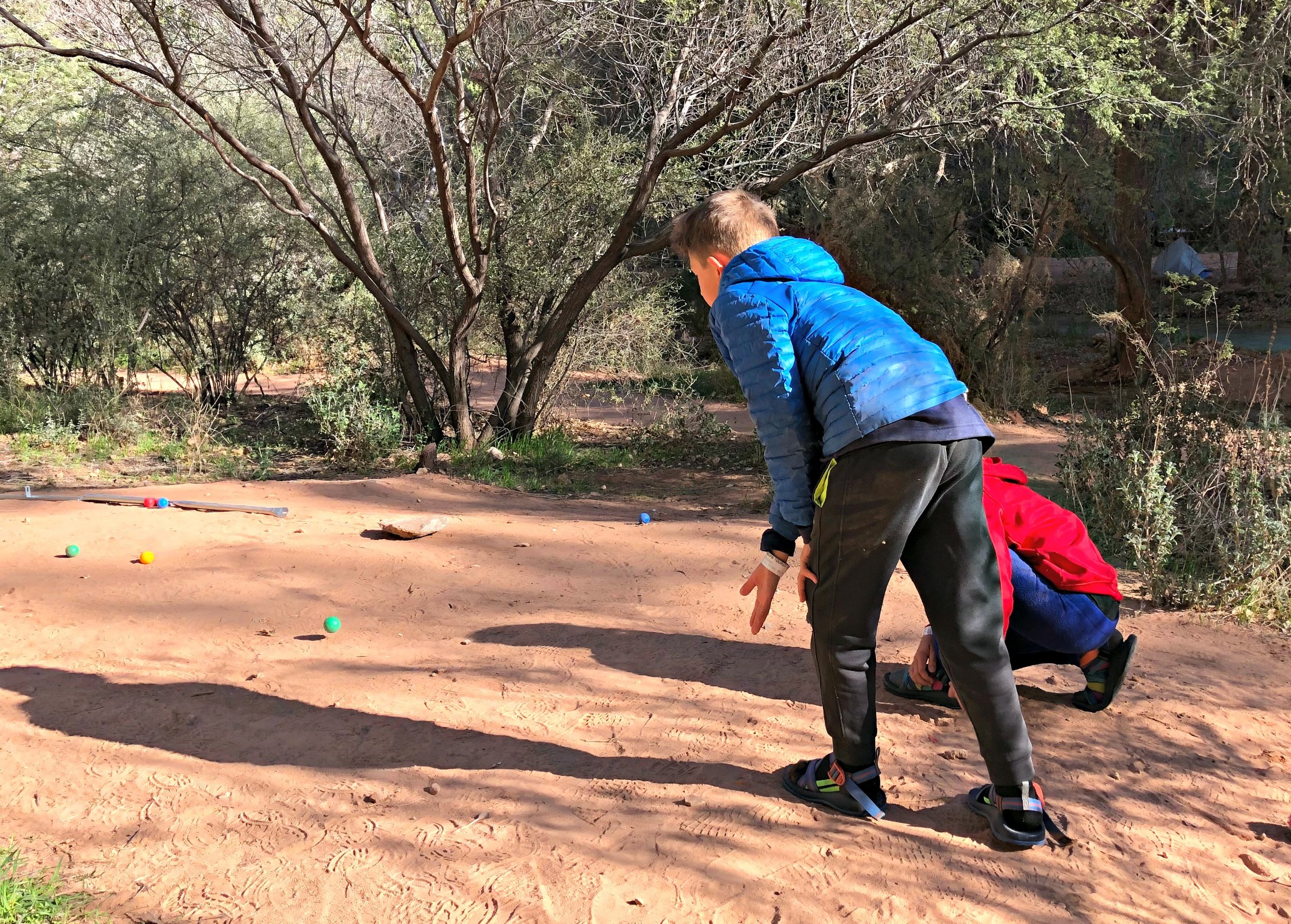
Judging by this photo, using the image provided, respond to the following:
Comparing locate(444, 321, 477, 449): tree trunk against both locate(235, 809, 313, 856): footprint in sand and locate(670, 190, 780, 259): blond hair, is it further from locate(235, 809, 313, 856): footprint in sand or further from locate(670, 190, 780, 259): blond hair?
locate(670, 190, 780, 259): blond hair

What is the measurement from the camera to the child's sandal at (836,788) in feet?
9.29

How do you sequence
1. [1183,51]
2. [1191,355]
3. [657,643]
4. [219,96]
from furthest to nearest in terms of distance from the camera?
1. [219,96]
2. [1183,51]
3. [1191,355]
4. [657,643]

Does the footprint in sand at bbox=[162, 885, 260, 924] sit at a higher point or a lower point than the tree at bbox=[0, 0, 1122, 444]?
lower

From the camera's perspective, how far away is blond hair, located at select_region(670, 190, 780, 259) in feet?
8.95

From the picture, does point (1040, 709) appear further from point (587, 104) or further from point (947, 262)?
point (947, 262)

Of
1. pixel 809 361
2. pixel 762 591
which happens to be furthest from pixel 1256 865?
pixel 809 361

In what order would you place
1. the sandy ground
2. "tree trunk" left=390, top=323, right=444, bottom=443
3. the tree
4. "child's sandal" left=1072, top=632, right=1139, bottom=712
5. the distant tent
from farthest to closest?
the distant tent < "tree trunk" left=390, top=323, right=444, bottom=443 < the tree < "child's sandal" left=1072, top=632, right=1139, bottom=712 < the sandy ground

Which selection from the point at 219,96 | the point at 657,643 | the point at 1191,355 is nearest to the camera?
the point at 657,643

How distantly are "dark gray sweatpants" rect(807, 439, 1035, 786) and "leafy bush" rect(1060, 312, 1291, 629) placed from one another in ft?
8.07

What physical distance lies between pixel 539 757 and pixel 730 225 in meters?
1.69

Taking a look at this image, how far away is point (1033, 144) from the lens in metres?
10.8

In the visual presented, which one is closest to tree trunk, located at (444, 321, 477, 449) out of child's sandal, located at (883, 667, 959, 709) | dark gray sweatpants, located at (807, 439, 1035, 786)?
child's sandal, located at (883, 667, 959, 709)

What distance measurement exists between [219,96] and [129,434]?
4462 millimetres

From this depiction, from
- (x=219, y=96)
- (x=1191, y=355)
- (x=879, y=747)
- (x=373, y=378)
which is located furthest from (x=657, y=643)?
(x=219, y=96)
